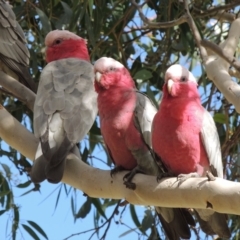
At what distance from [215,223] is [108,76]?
26.8 inches

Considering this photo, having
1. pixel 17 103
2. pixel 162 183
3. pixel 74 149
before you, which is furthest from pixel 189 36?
pixel 162 183

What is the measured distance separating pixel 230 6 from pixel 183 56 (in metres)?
0.93

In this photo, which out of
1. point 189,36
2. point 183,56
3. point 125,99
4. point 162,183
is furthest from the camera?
point 183,56

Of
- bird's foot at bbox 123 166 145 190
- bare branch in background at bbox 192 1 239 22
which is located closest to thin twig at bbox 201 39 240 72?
bird's foot at bbox 123 166 145 190

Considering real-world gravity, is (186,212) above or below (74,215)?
below

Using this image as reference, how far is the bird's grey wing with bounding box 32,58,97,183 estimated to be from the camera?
269 centimetres

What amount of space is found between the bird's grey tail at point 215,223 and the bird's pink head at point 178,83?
1.40ft

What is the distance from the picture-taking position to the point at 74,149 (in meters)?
2.81

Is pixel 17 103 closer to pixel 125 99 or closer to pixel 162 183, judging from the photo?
pixel 125 99

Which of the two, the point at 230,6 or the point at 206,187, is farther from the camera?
the point at 230,6

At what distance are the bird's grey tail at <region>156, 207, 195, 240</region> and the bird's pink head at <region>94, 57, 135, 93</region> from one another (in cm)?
50

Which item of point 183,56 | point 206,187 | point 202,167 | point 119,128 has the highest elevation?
point 183,56

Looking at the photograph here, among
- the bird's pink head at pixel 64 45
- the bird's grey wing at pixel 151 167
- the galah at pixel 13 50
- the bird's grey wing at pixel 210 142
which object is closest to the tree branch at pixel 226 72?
the bird's grey wing at pixel 210 142

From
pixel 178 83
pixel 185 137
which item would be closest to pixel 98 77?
pixel 178 83
